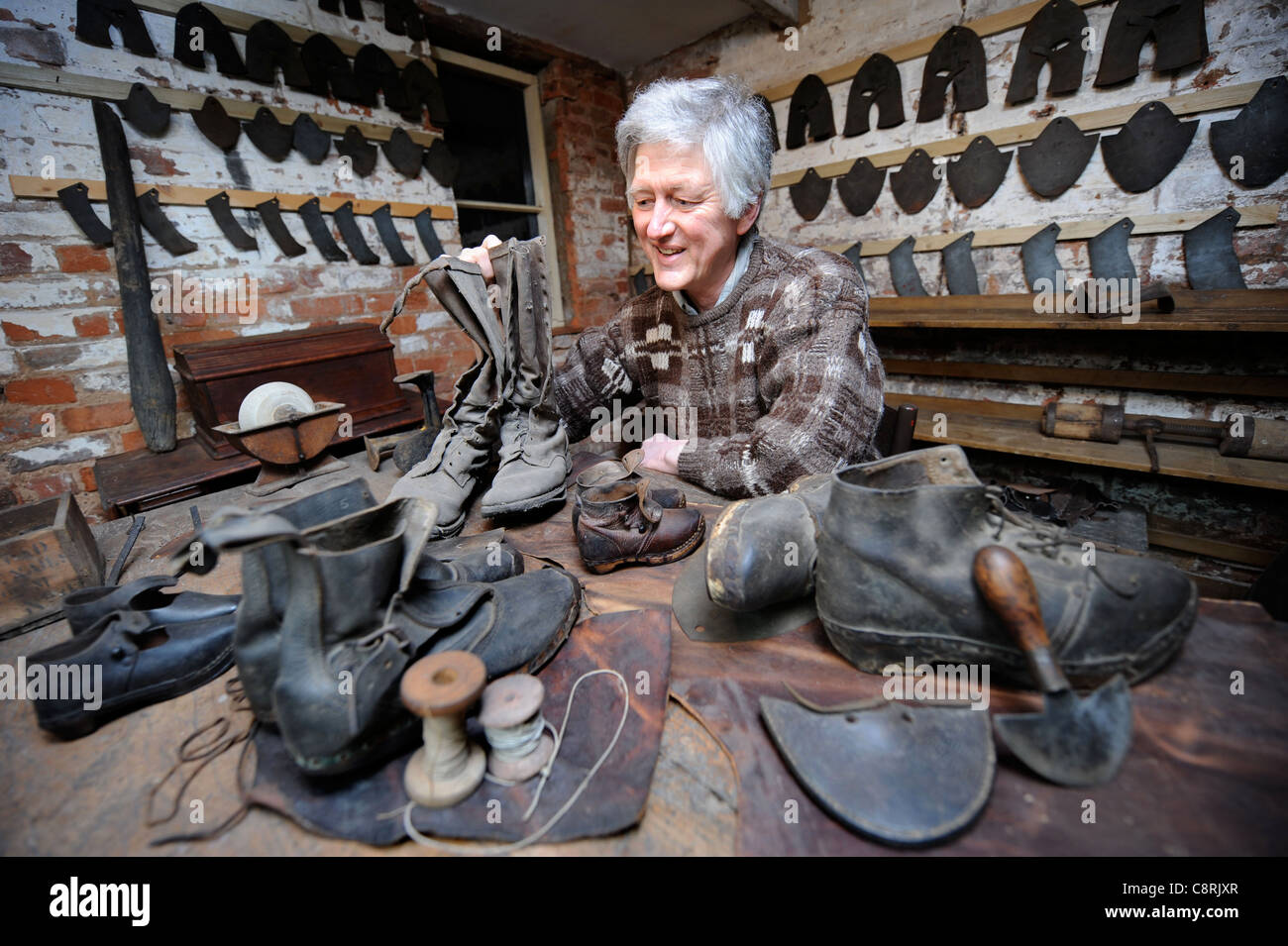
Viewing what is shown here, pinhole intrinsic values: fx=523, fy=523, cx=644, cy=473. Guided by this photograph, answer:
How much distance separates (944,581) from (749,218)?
1369 millimetres

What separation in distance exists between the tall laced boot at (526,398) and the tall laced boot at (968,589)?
855mm

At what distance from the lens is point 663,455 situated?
5.61 feet

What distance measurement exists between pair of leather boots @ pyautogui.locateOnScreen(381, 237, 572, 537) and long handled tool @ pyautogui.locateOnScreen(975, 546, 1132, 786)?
1.11m

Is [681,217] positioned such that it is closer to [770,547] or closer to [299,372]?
[770,547]

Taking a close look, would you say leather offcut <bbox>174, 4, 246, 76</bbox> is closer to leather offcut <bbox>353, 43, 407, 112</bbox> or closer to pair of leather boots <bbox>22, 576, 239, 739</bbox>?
leather offcut <bbox>353, 43, 407, 112</bbox>

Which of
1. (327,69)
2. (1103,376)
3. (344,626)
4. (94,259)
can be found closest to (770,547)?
(344,626)

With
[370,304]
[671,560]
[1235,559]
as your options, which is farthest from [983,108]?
[370,304]

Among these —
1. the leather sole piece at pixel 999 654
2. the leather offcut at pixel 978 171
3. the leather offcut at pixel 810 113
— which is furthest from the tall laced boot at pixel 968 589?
the leather offcut at pixel 810 113

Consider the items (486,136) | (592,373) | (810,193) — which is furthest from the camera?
(486,136)

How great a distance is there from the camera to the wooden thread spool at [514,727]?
683 mm

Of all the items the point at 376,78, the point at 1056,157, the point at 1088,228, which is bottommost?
the point at 1088,228

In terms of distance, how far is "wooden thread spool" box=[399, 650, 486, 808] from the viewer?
627 mm

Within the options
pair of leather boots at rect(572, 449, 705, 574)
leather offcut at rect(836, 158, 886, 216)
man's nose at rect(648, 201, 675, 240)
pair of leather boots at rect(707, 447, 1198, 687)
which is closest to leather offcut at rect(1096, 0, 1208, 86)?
leather offcut at rect(836, 158, 886, 216)
